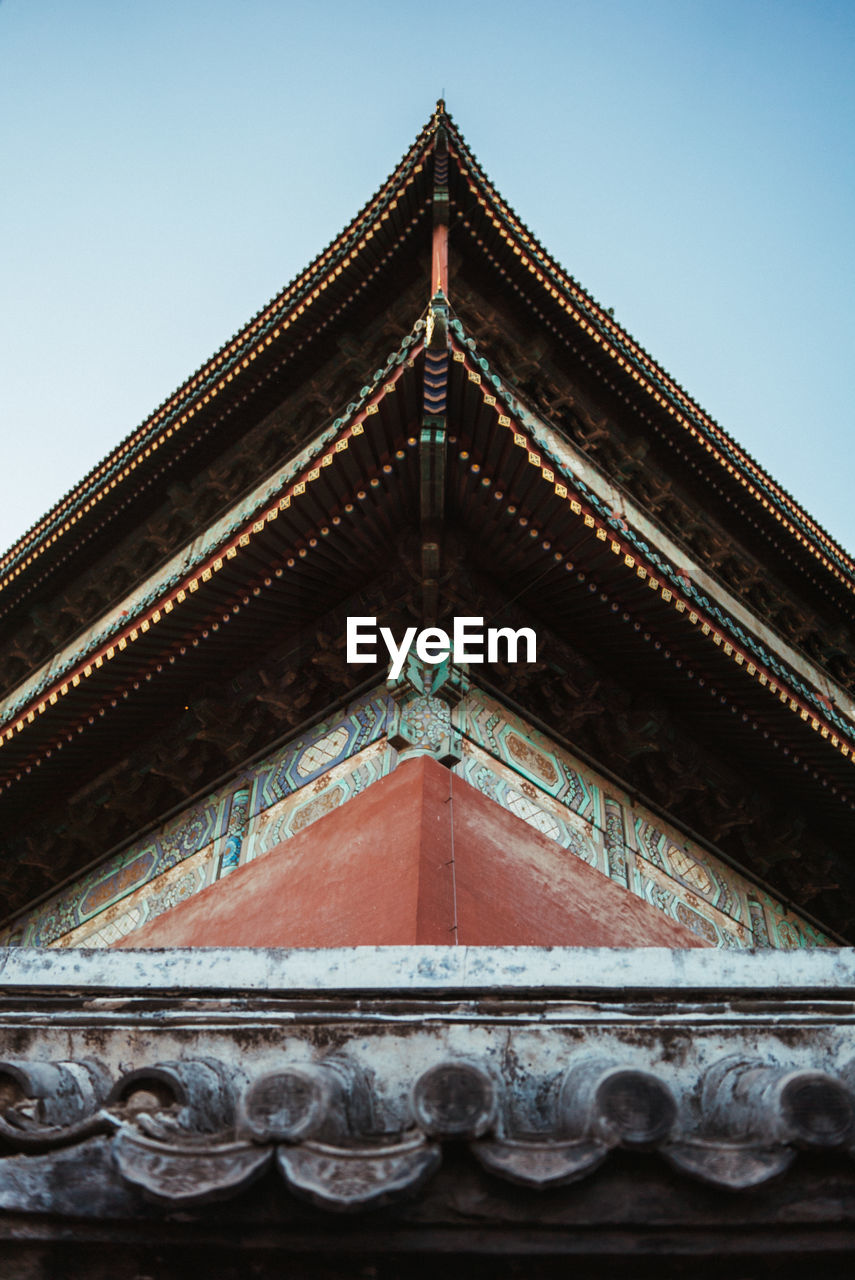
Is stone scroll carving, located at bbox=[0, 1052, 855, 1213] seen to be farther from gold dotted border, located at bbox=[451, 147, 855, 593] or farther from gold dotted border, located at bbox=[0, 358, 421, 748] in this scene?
gold dotted border, located at bbox=[451, 147, 855, 593]

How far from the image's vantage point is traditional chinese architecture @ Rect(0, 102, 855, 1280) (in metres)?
1.79

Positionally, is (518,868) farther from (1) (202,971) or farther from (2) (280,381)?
(2) (280,381)

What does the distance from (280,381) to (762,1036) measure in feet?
29.6

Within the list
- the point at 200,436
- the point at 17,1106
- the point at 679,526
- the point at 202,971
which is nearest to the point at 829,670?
the point at 679,526

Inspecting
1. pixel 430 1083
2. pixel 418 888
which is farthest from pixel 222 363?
pixel 430 1083

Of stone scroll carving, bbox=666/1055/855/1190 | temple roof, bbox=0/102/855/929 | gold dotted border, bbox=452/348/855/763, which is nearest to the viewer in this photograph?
stone scroll carving, bbox=666/1055/855/1190

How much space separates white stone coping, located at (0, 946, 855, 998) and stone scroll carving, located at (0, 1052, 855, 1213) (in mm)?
485

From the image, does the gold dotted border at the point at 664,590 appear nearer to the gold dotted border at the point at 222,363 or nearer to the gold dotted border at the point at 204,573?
the gold dotted border at the point at 204,573

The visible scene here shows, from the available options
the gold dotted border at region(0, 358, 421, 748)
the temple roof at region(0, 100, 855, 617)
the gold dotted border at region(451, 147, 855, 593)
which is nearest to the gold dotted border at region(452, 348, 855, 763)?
the gold dotted border at region(0, 358, 421, 748)

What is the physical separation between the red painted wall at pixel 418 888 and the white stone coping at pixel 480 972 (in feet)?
6.97

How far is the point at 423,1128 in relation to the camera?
1.80 m

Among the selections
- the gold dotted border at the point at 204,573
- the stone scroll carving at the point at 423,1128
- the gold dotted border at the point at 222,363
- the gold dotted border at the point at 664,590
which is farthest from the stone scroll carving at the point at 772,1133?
the gold dotted border at the point at 222,363

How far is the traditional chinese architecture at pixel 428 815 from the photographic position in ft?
5.89

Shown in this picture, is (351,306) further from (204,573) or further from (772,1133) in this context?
(772,1133)
